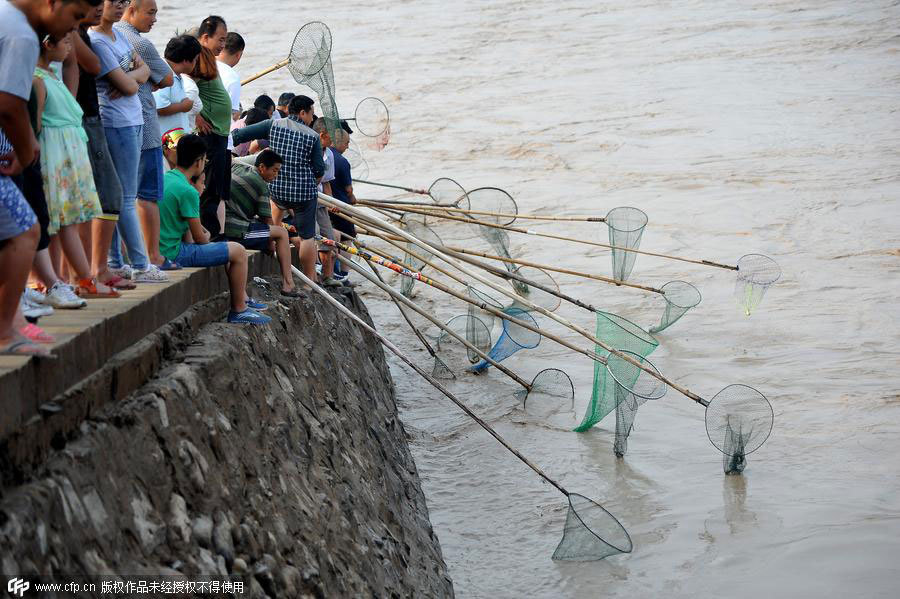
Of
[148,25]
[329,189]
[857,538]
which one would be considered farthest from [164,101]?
[857,538]

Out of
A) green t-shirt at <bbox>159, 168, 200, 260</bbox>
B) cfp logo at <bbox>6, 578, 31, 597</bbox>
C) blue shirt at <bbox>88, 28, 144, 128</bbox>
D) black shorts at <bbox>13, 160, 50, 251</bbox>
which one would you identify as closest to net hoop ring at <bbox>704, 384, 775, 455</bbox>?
green t-shirt at <bbox>159, 168, 200, 260</bbox>

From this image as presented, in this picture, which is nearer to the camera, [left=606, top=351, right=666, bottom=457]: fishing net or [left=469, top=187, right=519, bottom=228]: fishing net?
[left=606, top=351, right=666, bottom=457]: fishing net

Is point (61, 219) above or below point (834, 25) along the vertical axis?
below

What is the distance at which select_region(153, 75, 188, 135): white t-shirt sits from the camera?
19.2 ft

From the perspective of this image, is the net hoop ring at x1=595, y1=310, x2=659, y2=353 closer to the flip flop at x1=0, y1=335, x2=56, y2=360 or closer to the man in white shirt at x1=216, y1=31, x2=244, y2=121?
the man in white shirt at x1=216, y1=31, x2=244, y2=121

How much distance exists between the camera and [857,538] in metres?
7.48

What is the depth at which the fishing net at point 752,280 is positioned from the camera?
503 inches

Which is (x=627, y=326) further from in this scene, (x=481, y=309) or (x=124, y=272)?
(x=124, y=272)

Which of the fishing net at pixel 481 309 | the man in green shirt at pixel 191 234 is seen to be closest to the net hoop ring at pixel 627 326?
the fishing net at pixel 481 309

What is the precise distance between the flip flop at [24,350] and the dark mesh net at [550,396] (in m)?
7.57

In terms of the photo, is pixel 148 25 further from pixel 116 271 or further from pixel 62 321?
pixel 62 321

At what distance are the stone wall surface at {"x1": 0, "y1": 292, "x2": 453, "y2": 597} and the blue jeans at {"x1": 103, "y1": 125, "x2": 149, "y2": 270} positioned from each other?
461mm

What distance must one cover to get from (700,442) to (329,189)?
3986 mm

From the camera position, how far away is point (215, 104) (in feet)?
20.6
